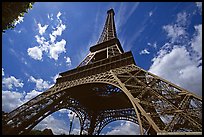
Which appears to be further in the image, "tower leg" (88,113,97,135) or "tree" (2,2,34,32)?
"tower leg" (88,113,97,135)


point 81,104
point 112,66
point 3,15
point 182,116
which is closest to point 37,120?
point 81,104

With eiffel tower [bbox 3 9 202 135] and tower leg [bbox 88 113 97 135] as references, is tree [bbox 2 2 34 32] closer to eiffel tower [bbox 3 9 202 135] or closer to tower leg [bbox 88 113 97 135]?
eiffel tower [bbox 3 9 202 135]

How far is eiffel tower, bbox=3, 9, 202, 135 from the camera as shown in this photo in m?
10.6

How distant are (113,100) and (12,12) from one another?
16627mm

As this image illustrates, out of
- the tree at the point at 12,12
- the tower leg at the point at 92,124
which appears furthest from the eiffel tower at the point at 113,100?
the tree at the point at 12,12

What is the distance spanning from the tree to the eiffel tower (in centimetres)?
856

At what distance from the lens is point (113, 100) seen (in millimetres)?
23453

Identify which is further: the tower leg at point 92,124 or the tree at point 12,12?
the tower leg at point 92,124

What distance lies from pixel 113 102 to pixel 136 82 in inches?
339

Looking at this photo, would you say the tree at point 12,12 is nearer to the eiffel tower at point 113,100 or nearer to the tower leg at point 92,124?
the eiffel tower at point 113,100

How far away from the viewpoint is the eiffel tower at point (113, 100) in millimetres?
10648

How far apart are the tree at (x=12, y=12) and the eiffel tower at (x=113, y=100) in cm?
856

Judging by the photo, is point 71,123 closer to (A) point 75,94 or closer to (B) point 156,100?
(A) point 75,94

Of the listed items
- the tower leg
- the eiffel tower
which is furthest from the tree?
the tower leg
